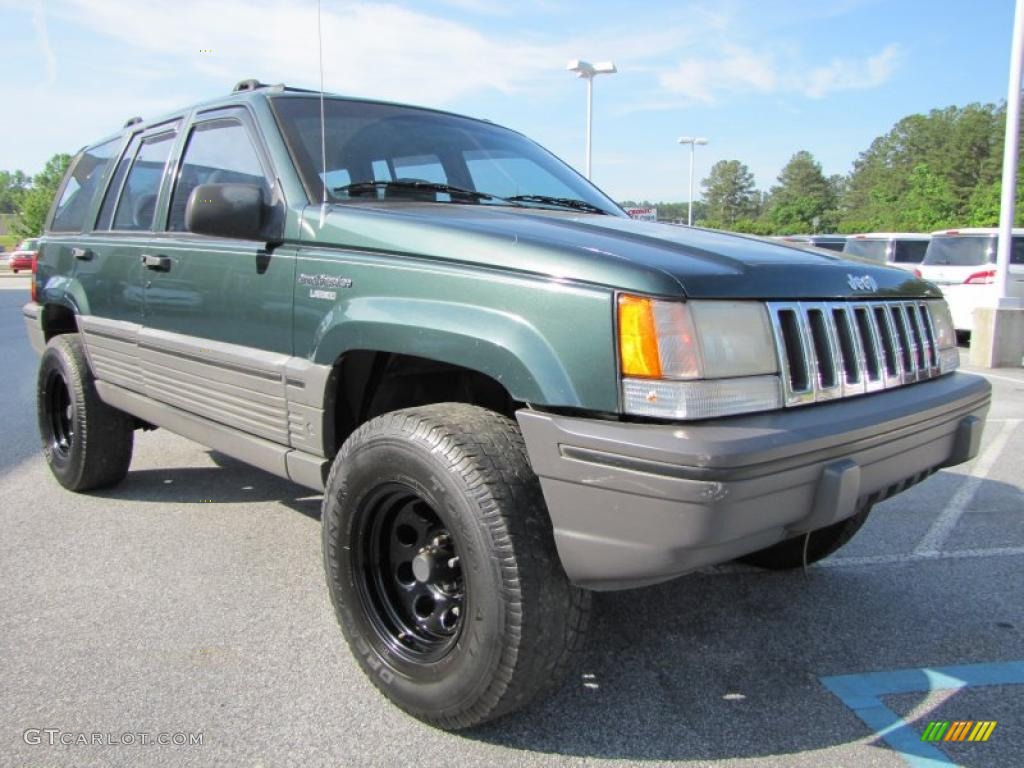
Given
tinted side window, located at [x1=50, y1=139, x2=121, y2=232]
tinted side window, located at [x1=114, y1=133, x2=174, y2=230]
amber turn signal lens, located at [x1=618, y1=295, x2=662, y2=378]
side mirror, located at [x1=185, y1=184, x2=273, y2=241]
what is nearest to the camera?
amber turn signal lens, located at [x1=618, y1=295, x2=662, y2=378]

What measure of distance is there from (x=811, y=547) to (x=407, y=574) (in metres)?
1.77

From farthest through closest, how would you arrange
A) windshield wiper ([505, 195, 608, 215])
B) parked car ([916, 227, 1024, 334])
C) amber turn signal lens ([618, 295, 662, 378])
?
parked car ([916, 227, 1024, 334]) < windshield wiper ([505, 195, 608, 215]) < amber turn signal lens ([618, 295, 662, 378])

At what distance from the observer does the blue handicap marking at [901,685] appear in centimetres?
230

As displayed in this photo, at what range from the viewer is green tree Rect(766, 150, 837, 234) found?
72625 mm

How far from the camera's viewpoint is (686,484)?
6.02ft

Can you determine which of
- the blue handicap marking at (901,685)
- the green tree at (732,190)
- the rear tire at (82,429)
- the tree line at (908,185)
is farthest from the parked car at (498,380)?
the green tree at (732,190)

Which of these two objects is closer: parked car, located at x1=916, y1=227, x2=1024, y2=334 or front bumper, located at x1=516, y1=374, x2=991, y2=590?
front bumper, located at x1=516, y1=374, x2=991, y2=590

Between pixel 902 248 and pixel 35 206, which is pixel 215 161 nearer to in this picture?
pixel 902 248

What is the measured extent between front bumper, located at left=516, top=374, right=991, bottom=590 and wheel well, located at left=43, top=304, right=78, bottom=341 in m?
3.87

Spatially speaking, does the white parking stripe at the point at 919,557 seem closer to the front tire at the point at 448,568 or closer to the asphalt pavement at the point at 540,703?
the asphalt pavement at the point at 540,703

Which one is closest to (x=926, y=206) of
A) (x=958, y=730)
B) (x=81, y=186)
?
(x=81, y=186)

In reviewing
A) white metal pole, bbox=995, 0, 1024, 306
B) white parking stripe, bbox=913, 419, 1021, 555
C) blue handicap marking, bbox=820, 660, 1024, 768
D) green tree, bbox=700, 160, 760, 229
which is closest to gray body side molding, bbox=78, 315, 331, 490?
blue handicap marking, bbox=820, 660, 1024, 768

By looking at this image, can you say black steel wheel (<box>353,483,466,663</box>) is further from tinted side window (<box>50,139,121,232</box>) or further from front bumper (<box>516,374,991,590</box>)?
tinted side window (<box>50,139,121,232</box>)

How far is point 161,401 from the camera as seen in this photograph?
362 centimetres
